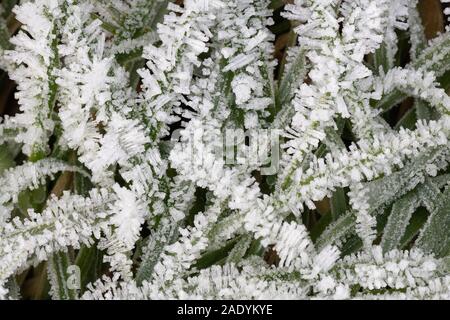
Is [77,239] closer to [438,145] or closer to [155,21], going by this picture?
[155,21]

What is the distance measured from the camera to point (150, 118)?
0.57 meters

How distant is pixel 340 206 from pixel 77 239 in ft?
0.84

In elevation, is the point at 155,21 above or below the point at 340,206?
above

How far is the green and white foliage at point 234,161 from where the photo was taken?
531 millimetres

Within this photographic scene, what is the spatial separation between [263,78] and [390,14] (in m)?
0.14

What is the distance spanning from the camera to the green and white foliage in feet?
1.74

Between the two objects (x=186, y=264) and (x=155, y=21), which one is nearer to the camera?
(x=186, y=264)

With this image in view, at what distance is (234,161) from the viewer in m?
0.58

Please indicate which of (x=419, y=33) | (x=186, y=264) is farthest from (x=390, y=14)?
(x=186, y=264)

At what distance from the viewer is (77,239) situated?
0.56 m

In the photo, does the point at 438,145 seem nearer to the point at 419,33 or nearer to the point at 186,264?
the point at 419,33

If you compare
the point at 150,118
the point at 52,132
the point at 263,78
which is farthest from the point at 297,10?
the point at 52,132
